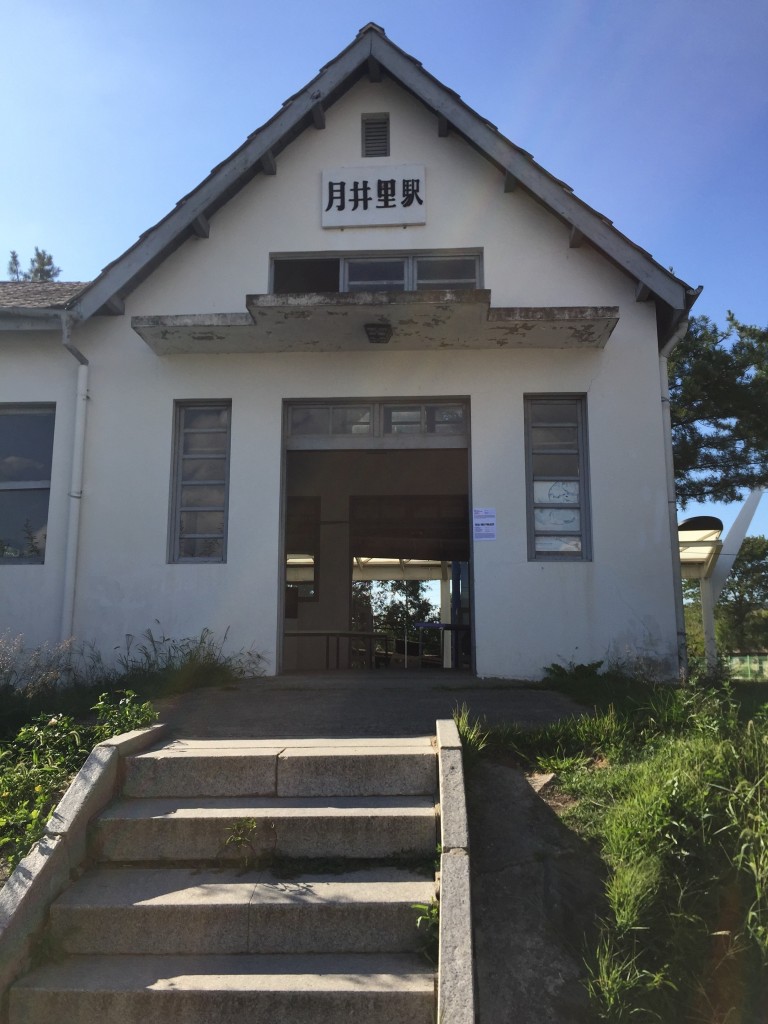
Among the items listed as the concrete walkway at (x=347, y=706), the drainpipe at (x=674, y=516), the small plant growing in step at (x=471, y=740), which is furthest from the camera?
the drainpipe at (x=674, y=516)

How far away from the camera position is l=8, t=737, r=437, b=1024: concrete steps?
12.6 feet

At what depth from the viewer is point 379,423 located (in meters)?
9.48

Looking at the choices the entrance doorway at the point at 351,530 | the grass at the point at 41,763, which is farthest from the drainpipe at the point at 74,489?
the entrance doorway at the point at 351,530

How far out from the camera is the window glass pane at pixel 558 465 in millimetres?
9242

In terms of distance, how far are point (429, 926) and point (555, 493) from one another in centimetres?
575

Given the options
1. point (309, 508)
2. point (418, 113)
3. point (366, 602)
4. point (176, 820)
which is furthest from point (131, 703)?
point (366, 602)

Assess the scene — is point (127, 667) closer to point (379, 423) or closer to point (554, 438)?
point (379, 423)

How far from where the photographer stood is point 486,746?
5.68 meters

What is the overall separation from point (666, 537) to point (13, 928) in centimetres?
689

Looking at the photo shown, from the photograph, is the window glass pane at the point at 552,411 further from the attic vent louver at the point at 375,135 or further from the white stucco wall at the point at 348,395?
the attic vent louver at the point at 375,135

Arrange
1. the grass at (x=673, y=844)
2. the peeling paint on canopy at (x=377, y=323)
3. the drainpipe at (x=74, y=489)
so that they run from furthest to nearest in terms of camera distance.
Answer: the drainpipe at (x=74, y=489) → the peeling paint on canopy at (x=377, y=323) → the grass at (x=673, y=844)

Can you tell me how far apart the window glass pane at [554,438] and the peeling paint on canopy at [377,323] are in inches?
35.5

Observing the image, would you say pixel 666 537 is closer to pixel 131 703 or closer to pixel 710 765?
pixel 710 765

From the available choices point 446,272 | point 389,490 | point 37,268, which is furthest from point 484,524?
point 37,268
